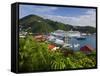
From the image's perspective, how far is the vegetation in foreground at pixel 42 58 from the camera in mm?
2887

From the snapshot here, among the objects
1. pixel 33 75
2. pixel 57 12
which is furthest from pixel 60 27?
pixel 33 75

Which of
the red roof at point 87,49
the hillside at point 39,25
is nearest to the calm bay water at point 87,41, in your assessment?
the red roof at point 87,49

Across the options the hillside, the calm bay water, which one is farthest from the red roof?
the hillside

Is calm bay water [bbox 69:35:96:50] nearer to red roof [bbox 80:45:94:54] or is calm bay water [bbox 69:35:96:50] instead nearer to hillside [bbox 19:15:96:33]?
red roof [bbox 80:45:94:54]

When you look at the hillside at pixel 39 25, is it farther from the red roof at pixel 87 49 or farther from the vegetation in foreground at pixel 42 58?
the red roof at pixel 87 49

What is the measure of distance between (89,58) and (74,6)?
1.95 ft

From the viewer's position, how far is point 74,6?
3.15m

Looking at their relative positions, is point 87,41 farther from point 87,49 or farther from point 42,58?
point 42,58

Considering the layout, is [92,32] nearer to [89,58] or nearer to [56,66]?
[89,58]

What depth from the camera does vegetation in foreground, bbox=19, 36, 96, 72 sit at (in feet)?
9.47

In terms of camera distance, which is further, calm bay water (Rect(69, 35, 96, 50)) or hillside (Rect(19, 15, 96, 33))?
calm bay water (Rect(69, 35, 96, 50))

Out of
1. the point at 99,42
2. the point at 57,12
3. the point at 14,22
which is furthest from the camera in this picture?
the point at 99,42

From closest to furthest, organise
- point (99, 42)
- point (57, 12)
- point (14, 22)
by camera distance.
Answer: point (14, 22)
point (57, 12)
point (99, 42)

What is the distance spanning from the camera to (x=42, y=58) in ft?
9.77
